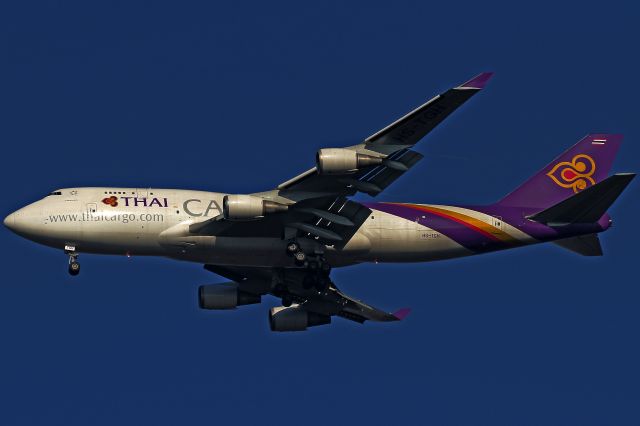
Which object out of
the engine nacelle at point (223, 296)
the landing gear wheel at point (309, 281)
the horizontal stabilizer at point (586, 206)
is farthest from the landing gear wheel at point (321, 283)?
the horizontal stabilizer at point (586, 206)

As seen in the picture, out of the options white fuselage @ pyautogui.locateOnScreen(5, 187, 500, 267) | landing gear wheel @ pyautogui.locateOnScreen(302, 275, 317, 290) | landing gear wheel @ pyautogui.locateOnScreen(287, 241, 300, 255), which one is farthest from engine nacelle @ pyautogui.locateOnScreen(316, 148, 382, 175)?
landing gear wheel @ pyautogui.locateOnScreen(302, 275, 317, 290)

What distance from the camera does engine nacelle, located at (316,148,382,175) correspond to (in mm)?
68125

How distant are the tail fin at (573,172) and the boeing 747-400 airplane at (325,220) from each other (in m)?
0.12

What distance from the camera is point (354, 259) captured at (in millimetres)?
75125

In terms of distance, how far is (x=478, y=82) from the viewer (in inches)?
2630

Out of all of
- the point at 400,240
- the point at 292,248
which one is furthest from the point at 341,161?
the point at 400,240

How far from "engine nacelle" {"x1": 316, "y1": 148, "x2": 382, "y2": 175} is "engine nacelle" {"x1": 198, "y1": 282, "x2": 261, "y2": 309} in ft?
50.8

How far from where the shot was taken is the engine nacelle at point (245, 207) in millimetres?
70562

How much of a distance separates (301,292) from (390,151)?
15372mm

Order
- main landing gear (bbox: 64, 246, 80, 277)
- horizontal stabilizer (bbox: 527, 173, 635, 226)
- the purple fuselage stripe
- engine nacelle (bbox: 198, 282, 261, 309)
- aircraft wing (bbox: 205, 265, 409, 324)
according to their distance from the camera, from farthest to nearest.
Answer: engine nacelle (bbox: 198, 282, 261, 309)
aircraft wing (bbox: 205, 265, 409, 324)
the purple fuselage stripe
horizontal stabilizer (bbox: 527, 173, 635, 226)
main landing gear (bbox: 64, 246, 80, 277)

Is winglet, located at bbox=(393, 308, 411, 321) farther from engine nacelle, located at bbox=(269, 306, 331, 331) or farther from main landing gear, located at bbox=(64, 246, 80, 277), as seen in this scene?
main landing gear, located at bbox=(64, 246, 80, 277)

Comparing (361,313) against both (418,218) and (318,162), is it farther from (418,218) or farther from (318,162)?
(318,162)

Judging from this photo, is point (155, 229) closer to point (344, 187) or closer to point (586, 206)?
point (344, 187)

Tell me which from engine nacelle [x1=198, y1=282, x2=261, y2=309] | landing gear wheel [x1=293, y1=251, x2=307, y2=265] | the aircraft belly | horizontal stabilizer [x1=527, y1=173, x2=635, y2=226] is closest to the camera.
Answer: landing gear wheel [x1=293, y1=251, x2=307, y2=265]
